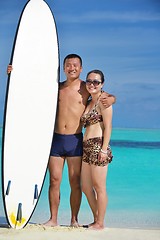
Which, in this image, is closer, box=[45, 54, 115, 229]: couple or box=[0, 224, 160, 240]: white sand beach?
box=[0, 224, 160, 240]: white sand beach

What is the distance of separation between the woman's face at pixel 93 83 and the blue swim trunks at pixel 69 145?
14.0 inches

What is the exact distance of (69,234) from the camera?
4230mm

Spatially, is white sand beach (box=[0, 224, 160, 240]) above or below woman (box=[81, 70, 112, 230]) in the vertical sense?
below

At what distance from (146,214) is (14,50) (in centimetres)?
305

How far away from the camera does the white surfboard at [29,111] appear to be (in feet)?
14.2

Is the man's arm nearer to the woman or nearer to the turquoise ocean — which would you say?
the woman

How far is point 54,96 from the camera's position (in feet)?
14.6

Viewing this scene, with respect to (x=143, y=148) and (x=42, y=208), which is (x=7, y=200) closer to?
(x=42, y=208)

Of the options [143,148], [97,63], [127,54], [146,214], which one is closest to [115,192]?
[146,214]

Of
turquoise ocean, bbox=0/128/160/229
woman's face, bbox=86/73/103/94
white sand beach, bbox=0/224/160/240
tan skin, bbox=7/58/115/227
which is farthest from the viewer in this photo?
turquoise ocean, bbox=0/128/160/229

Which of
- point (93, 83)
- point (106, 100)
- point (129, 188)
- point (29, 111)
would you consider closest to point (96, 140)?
point (106, 100)

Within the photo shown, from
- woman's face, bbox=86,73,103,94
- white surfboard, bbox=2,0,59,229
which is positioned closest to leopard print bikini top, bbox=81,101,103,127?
woman's face, bbox=86,73,103,94

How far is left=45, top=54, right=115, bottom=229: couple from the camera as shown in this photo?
168 inches

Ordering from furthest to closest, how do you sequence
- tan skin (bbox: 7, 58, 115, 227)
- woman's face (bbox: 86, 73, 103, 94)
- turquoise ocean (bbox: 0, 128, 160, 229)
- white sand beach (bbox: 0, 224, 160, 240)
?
turquoise ocean (bbox: 0, 128, 160, 229) → tan skin (bbox: 7, 58, 115, 227) → woman's face (bbox: 86, 73, 103, 94) → white sand beach (bbox: 0, 224, 160, 240)
